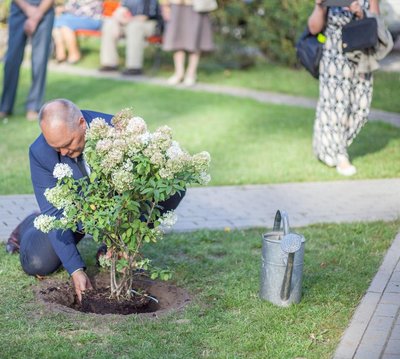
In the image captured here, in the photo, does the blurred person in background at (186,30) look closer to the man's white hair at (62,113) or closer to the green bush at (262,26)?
the green bush at (262,26)

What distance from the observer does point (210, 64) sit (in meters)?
16.1

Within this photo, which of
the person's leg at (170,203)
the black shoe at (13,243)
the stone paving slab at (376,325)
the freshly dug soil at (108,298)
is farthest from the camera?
the black shoe at (13,243)

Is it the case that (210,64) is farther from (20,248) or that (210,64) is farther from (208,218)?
(20,248)

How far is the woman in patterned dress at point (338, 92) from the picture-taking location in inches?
323

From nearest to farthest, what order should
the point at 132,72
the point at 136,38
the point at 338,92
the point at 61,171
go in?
the point at 61,171 < the point at 338,92 < the point at 136,38 < the point at 132,72

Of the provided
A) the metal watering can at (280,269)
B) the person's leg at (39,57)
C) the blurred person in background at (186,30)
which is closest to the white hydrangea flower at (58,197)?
the metal watering can at (280,269)

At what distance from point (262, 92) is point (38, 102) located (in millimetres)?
3863

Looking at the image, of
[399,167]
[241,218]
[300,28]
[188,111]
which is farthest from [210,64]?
[241,218]

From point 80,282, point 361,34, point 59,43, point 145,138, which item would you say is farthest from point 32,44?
point 145,138

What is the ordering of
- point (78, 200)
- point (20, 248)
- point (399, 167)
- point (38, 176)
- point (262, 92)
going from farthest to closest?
1. point (262, 92)
2. point (399, 167)
3. point (20, 248)
4. point (38, 176)
5. point (78, 200)

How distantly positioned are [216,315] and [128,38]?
10.3 meters

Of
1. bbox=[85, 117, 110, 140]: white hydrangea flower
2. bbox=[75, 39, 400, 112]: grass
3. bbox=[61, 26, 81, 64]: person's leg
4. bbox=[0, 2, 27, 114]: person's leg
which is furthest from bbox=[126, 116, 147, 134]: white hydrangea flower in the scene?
bbox=[61, 26, 81, 64]: person's leg

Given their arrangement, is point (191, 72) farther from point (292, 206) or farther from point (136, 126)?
point (136, 126)

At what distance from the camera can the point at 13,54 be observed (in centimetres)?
1090
